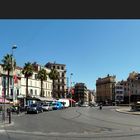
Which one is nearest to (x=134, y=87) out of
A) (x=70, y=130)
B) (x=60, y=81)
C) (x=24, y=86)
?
(x=60, y=81)

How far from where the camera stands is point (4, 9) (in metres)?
12.5

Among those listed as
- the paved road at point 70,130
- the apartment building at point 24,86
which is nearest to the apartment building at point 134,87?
the apartment building at point 24,86

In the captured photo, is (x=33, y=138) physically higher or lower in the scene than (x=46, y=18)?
lower

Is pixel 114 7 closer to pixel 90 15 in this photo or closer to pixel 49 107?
pixel 90 15

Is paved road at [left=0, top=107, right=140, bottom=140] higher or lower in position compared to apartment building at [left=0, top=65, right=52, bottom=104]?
lower

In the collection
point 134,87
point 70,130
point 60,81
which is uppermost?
point 60,81

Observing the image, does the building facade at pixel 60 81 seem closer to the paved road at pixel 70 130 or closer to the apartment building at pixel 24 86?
the apartment building at pixel 24 86

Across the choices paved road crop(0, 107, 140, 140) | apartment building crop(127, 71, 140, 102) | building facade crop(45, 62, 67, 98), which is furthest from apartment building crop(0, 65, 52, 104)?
paved road crop(0, 107, 140, 140)

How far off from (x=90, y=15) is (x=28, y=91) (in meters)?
111

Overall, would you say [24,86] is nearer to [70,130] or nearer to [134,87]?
[134,87]

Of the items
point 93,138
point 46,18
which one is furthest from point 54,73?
point 46,18

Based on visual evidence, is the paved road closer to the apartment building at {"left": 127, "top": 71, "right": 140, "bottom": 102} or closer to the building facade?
the building facade

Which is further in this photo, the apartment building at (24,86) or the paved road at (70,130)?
the apartment building at (24,86)

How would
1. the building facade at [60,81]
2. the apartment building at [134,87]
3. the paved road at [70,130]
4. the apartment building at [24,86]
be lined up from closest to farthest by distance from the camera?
the paved road at [70,130]
the apartment building at [24,86]
the building facade at [60,81]
the apartment building at [134,87]
